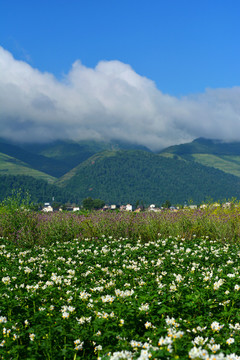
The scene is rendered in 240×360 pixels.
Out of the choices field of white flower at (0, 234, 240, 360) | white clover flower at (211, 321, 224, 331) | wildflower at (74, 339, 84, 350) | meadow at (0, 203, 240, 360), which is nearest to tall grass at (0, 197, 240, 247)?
meadow at (0, 203, 240, 360)

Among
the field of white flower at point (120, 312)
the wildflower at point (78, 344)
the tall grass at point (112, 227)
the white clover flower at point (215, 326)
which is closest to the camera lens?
the field of white flower at point (120, 312)

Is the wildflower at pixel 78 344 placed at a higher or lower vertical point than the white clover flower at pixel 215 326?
lower

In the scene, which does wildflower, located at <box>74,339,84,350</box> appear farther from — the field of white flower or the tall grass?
the tall grass

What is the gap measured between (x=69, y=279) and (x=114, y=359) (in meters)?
3.94

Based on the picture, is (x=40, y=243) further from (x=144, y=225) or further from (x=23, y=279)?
(x=23, y=279)

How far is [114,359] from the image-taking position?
280 cm

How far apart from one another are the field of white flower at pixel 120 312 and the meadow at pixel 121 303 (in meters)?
0.01

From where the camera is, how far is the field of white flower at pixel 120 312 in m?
3.61

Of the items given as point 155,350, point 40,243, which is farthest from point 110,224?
point 155,350

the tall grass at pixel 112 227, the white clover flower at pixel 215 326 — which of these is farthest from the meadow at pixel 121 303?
the tall grass at pixel 112 227

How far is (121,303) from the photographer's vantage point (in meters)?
4.88

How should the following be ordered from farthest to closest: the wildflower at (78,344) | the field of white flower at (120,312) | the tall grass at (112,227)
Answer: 1. the tall grass at (112,227)
2. the wildflower at (78,344)
3. the field of white flower at (120,312)

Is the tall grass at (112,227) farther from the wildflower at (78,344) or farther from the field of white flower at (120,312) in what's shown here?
the wildflower at (78,344)

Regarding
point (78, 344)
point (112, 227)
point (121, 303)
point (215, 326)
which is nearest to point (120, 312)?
point (121, 303)
